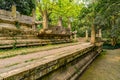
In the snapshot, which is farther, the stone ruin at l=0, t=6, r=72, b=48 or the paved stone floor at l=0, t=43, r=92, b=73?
the stone ruin at l=0, t=6, r=72, b=48

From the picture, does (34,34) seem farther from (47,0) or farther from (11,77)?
(47,0)

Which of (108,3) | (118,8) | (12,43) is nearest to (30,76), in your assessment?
(12,43)

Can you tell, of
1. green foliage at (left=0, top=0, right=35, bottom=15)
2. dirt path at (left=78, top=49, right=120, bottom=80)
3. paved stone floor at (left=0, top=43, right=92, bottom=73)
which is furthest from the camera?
green foliage at (left=0, top=0, right=35, bottom=15)

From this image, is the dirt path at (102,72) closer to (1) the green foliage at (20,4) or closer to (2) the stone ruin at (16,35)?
(2) the stone ruin at (16,35)

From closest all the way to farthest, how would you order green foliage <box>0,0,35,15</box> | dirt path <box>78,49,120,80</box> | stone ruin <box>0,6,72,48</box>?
dirt path <box>78,49,120,80</box> < stone ruin <box>0,6,72,48</box> < green foliage <box>0,0,35,15</box>

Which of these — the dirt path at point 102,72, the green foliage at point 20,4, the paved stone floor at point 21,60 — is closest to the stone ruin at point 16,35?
the paved stone floor at point 21,60

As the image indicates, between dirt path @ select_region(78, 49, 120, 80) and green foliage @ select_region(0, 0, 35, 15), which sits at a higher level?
green foliage @ select_region(0, 0, 35, 15)

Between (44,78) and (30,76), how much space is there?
550 mm

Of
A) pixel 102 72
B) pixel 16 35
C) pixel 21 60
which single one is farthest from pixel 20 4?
pixel 21 60

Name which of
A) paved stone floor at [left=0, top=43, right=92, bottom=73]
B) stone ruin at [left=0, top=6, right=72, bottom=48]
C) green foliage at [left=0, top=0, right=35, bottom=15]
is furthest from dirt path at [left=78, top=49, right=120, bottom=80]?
green foliage at [left=0, top=0, right=35, bottom=15]

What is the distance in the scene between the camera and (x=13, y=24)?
999 centimetres

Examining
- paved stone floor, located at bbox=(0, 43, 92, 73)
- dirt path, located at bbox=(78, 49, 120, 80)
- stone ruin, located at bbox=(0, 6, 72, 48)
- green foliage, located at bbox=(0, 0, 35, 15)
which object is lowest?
dirt path, located at bbox=(78, 49, 120, 80)

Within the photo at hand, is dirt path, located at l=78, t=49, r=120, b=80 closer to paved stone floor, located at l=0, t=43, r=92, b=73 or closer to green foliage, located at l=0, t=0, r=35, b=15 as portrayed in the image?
paved stone floor, located at l=0, t=43, r=92, b=73

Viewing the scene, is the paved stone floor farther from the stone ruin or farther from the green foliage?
the green foliage
